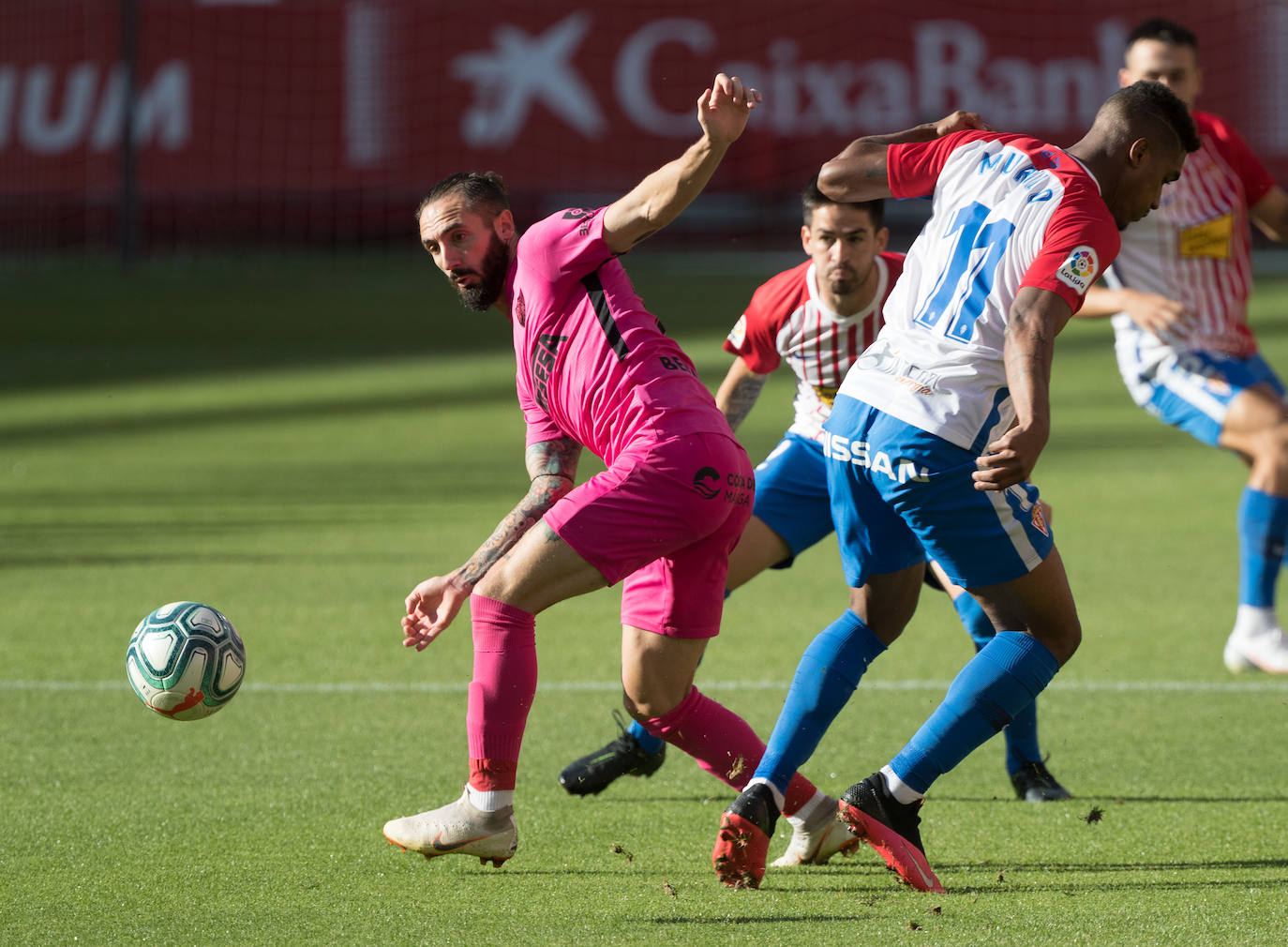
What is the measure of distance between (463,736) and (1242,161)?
3.74 m

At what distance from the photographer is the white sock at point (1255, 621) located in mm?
6391

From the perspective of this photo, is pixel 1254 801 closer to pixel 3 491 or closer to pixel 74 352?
pixel 3 491

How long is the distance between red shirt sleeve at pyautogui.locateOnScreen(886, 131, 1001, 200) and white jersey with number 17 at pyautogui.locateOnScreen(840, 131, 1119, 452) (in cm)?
7

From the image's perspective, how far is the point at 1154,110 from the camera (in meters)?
3.89

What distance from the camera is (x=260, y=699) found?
6008 mm

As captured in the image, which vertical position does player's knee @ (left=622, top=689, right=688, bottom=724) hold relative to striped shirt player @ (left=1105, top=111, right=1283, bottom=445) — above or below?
below


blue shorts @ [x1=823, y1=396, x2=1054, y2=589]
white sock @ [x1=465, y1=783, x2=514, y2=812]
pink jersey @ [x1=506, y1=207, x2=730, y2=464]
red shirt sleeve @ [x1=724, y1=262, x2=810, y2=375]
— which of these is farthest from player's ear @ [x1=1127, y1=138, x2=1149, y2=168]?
white sock @ [x1=465, y1=783, x2=514, y2=812]

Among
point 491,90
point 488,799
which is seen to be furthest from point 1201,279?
point 491,90

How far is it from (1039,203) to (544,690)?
10.3 ft

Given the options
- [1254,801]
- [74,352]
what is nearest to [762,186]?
[74,352]

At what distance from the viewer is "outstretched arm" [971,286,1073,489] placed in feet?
11.4

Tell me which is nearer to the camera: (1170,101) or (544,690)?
(1170,101)

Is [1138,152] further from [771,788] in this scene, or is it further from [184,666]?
[184,666]

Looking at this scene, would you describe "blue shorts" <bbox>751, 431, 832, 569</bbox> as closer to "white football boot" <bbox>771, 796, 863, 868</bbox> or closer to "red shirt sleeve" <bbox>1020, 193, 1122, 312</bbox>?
"white football boot" <bbox>771, 796, 863, 868</bbox>
